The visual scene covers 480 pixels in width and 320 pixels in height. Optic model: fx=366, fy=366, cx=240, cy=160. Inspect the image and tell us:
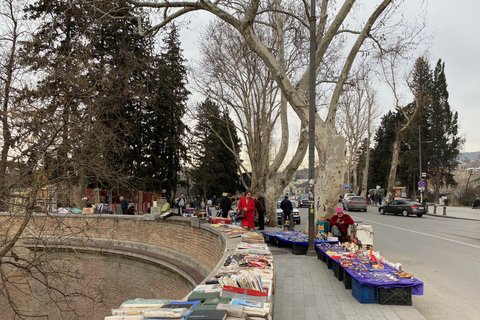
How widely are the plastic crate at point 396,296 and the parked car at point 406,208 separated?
26421 mm

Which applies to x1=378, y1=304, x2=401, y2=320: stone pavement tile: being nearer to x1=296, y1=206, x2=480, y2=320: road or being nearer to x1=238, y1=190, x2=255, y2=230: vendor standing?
x1=296, y1=206, x2=480, y2=320: road

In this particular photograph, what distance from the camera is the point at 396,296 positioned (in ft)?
19.7

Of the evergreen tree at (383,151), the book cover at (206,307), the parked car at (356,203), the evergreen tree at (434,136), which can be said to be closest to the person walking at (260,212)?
the book cover at (206,307)

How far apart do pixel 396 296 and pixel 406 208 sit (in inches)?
1058

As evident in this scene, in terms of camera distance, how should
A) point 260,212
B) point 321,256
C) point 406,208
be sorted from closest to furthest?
point 321,256
point 260,212
point 406,208

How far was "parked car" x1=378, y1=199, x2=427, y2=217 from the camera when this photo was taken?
97.6ft

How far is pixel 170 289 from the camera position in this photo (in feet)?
48.7

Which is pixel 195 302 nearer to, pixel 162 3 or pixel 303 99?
pixel 303 99

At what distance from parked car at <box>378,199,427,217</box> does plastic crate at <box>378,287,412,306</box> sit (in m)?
26.4

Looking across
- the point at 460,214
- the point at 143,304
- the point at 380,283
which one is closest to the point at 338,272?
the point at 380,283

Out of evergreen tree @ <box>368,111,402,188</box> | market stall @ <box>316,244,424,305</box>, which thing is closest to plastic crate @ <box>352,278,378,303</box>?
market stall @ <box>316,244,424,305</box>

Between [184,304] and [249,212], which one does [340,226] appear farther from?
[184,304]

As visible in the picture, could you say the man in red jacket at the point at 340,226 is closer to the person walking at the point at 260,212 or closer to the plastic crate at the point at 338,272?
the plastic crate at the point at 338,272

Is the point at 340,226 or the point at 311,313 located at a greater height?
the point at 340,226
